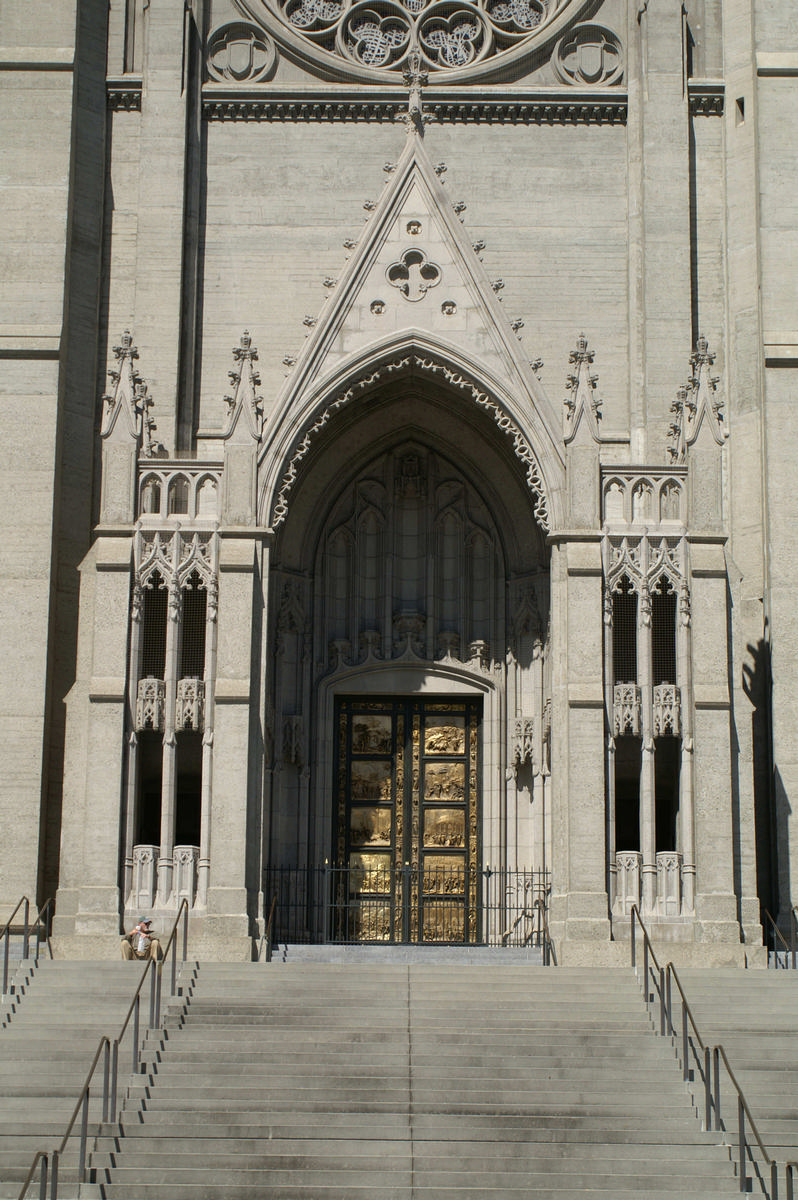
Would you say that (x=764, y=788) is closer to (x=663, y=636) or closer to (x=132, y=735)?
(x=663, y=636)

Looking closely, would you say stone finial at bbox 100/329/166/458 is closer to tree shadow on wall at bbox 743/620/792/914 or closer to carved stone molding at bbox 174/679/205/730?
carved stone molding at bbox 174/679/205/730

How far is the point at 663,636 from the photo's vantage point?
23.3 m

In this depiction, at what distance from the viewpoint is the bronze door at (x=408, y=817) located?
24.2 m

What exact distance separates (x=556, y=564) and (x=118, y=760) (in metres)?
6.07

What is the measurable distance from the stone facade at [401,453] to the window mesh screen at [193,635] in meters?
Result: 0.05

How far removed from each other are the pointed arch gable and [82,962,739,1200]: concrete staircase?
6.45 meters

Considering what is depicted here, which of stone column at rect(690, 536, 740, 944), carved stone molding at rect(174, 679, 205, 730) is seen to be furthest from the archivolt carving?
carved stone molding at rect(174, 679, 205, 730)

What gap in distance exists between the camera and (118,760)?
21.5 meters

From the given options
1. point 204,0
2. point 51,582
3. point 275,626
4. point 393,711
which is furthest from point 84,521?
point 204,0

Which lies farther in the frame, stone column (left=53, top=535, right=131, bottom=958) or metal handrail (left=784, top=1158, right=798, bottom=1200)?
stone column (left=53, top=535, right=131, bottom=958)

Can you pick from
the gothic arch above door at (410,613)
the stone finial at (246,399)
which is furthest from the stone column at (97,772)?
the gothic arch above door at (410,613)

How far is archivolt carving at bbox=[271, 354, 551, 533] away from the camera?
2256 centimetres

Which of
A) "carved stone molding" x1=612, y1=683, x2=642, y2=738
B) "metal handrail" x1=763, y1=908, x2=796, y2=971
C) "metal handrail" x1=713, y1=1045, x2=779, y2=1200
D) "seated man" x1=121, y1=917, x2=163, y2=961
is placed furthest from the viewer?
"carved stone molding" x1=612, y1=683, x2=642, y2=738

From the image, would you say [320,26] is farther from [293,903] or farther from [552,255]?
[293,903]
